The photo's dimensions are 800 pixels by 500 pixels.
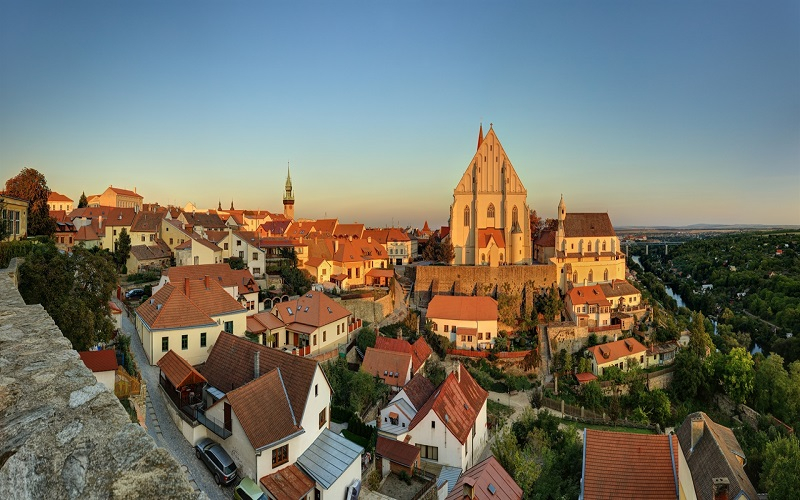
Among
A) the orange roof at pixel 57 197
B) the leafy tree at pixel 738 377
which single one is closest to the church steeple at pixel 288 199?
the orange roof at pixel 57 197

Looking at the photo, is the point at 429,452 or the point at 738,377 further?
the point at 738,377

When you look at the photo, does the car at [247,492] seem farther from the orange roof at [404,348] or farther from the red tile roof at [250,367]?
the orange roof at [404,348]

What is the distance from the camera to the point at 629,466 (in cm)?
1466

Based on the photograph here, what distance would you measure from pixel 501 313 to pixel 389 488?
21974 millimetres

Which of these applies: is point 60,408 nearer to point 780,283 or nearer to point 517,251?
point 517,251

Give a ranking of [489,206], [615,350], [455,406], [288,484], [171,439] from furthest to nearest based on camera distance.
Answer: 1. [489,206]
2. [615,350]
3. [455,406]
4. [171,439]
5. [288,484]

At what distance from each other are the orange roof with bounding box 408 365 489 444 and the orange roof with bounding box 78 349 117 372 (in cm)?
1200

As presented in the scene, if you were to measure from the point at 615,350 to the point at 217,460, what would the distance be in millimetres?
29150

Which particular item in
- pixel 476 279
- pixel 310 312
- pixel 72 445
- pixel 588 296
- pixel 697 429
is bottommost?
pixel 697 429

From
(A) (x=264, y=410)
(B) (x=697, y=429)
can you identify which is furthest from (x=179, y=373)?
(B) (x=697, y=429)

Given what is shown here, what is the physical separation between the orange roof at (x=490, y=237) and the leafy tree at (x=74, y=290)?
3102 cm

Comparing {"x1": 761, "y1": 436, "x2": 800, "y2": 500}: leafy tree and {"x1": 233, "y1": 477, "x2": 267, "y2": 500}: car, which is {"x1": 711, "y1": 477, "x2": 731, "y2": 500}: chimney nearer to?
{"x1": 761, "y1": 436, "x2": 800, "y2": 500}: leafy tree

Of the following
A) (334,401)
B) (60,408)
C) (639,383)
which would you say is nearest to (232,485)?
(334,401)

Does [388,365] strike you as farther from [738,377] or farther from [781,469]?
[738,377]
